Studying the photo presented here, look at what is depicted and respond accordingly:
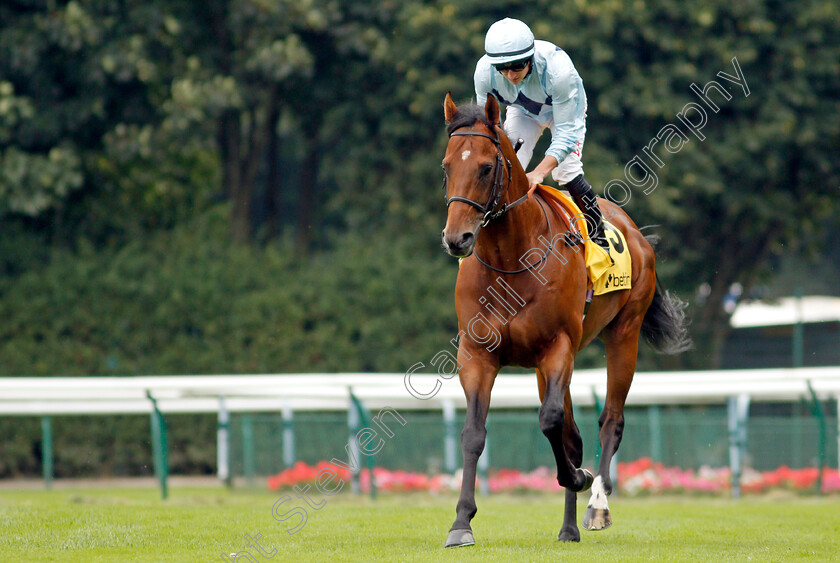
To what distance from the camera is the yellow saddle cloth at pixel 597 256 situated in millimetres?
7082

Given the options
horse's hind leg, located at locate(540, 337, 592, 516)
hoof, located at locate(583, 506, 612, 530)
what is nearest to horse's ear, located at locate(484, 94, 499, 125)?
horse's hind leg, located at locate(540, 337, 592, 516)

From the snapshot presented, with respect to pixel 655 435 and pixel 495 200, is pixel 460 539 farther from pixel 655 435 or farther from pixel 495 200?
pixel 655 435

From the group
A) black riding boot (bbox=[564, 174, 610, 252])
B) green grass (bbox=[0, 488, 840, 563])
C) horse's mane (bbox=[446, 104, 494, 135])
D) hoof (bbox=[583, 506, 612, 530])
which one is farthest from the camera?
black riding boot (bbox=[564, 174, 610, 252])

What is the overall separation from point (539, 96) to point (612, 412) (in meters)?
2.40

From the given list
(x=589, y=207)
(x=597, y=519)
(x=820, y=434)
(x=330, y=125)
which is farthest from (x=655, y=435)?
(x=330, y=125)

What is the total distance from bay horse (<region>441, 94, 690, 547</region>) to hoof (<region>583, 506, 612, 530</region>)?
1.41 ft

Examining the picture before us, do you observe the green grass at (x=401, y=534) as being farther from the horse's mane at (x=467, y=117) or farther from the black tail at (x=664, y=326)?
the horse's mane at (x=467, y=117)

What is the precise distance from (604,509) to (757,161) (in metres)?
12.7

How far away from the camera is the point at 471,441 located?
6.24 meters

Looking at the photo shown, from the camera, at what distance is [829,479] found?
1182 cm

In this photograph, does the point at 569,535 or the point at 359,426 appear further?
the point at 359,426

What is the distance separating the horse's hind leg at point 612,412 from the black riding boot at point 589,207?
3.24 ft

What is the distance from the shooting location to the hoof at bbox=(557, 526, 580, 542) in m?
6.80

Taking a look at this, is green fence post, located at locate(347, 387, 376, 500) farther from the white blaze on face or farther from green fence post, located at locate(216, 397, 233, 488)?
the white blaze on face
